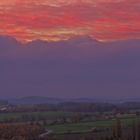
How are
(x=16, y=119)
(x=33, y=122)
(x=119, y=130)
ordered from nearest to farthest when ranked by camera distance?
(x=119, y=130) → (x=33, y=122) → (x=16, y=119)

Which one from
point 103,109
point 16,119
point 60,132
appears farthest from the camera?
point 103,109

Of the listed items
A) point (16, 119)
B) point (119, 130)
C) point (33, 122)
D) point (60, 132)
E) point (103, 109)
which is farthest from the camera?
point (103, 109)

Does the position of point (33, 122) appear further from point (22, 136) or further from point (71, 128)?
point (22, 136)

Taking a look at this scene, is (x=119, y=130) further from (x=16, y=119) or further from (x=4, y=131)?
(x=16, y=119)

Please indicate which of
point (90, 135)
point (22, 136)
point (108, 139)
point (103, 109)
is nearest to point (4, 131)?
point (22, 136)

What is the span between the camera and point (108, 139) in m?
97.4

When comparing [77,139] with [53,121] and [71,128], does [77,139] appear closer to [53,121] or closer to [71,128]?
[71,128]

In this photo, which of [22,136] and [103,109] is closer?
[22,136]

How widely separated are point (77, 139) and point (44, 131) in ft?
53.2

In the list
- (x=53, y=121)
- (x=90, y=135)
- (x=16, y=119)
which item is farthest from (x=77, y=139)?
(x=16, y=119)

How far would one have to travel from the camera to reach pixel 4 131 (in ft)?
373

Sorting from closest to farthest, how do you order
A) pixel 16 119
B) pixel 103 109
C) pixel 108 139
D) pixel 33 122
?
pixel 108 139, pixel 33 122, pixel 16 119, pixel 103 109

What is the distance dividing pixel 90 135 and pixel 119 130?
488cm

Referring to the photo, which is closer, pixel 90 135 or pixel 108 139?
pixel 108 139
